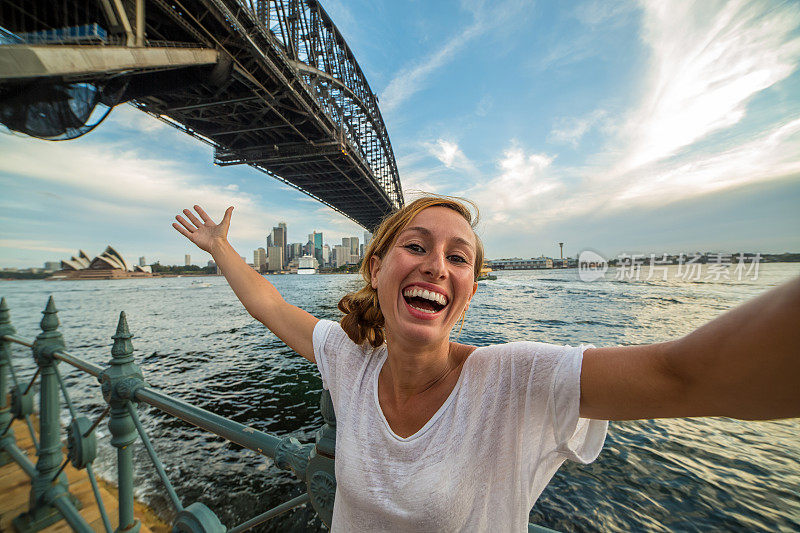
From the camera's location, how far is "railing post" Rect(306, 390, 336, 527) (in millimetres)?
1255

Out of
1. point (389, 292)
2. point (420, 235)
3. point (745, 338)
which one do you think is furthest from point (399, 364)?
→ point (745, 338)

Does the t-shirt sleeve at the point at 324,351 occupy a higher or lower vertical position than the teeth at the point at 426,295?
lower

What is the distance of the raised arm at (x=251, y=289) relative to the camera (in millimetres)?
1707

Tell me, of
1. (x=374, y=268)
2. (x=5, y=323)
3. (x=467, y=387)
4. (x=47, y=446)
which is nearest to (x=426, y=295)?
(x=467, y=387)

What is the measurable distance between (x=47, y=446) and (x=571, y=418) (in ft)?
12.7

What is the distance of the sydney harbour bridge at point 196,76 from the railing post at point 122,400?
251 inches

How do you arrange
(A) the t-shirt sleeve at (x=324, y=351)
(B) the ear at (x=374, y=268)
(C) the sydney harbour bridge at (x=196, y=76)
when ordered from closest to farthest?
(A) the t-shirt sleeve at (x=324, y=351) → (B) the ear at (x=374, y=268) → (C) the sydney harbour bridge at (x=196, y=76)

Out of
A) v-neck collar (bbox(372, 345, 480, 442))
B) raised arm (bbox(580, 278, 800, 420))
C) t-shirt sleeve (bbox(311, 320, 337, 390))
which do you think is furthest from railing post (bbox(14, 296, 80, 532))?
raised arm (bbox(580, 278, 800, 420))

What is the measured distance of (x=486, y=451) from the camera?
3.24ft

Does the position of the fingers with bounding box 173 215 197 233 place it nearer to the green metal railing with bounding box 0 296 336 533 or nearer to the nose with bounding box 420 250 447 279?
the green metal railing with bounding box 0 296 336 533

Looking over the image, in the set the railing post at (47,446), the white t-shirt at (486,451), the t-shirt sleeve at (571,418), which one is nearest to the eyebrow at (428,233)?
the white t-shirt at (486,451)

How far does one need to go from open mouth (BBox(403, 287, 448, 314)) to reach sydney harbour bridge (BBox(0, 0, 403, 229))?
7968 mm

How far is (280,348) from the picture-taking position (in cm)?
1482

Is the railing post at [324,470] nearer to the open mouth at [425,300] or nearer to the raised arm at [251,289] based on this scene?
the raised arm at [251,289]
